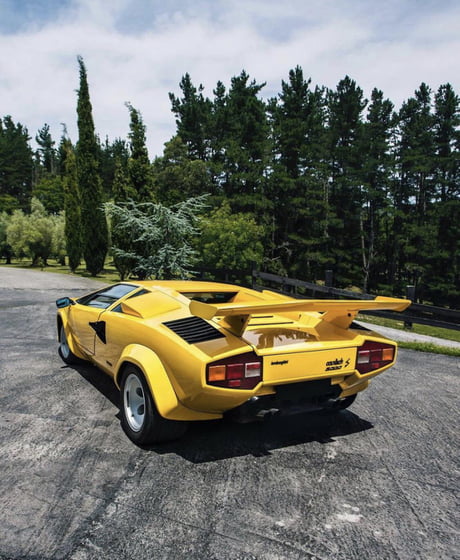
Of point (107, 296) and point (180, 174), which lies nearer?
point (107, 296)

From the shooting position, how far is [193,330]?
10.6 feet

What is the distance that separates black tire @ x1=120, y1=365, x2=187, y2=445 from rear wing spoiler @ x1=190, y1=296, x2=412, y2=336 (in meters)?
0.83

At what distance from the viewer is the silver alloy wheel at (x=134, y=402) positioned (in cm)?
351

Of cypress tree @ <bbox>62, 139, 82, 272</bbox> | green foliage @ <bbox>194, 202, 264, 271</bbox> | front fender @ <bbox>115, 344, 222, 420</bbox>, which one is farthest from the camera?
cypress tree @ <bbox>62, 139, 82, 272</bbox>

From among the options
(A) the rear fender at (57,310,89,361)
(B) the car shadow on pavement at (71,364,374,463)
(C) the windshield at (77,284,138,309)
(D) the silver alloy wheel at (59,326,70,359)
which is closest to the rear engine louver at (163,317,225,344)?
(B) the car shadow on pavement at (71,364,374,463)

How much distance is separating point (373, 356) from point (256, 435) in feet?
3.90

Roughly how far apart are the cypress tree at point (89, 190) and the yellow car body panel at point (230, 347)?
73.4ft

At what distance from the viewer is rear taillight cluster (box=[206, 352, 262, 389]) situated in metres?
2.88

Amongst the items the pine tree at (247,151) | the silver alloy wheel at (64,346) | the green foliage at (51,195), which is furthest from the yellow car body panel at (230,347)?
the green foliage at (51,195)

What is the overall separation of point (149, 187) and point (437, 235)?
2796 cm

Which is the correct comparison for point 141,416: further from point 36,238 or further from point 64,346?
point 36,238

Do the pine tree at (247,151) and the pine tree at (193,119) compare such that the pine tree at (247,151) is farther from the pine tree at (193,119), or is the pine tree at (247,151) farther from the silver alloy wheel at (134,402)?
the silver alloy wheel at (134,402)

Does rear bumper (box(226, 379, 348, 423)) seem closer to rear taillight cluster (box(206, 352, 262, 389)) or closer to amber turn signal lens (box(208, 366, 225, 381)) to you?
rear taillight cluster (box(206, 352, 262, 389))

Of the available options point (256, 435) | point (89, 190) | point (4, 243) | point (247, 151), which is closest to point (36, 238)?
point (89, 190)
